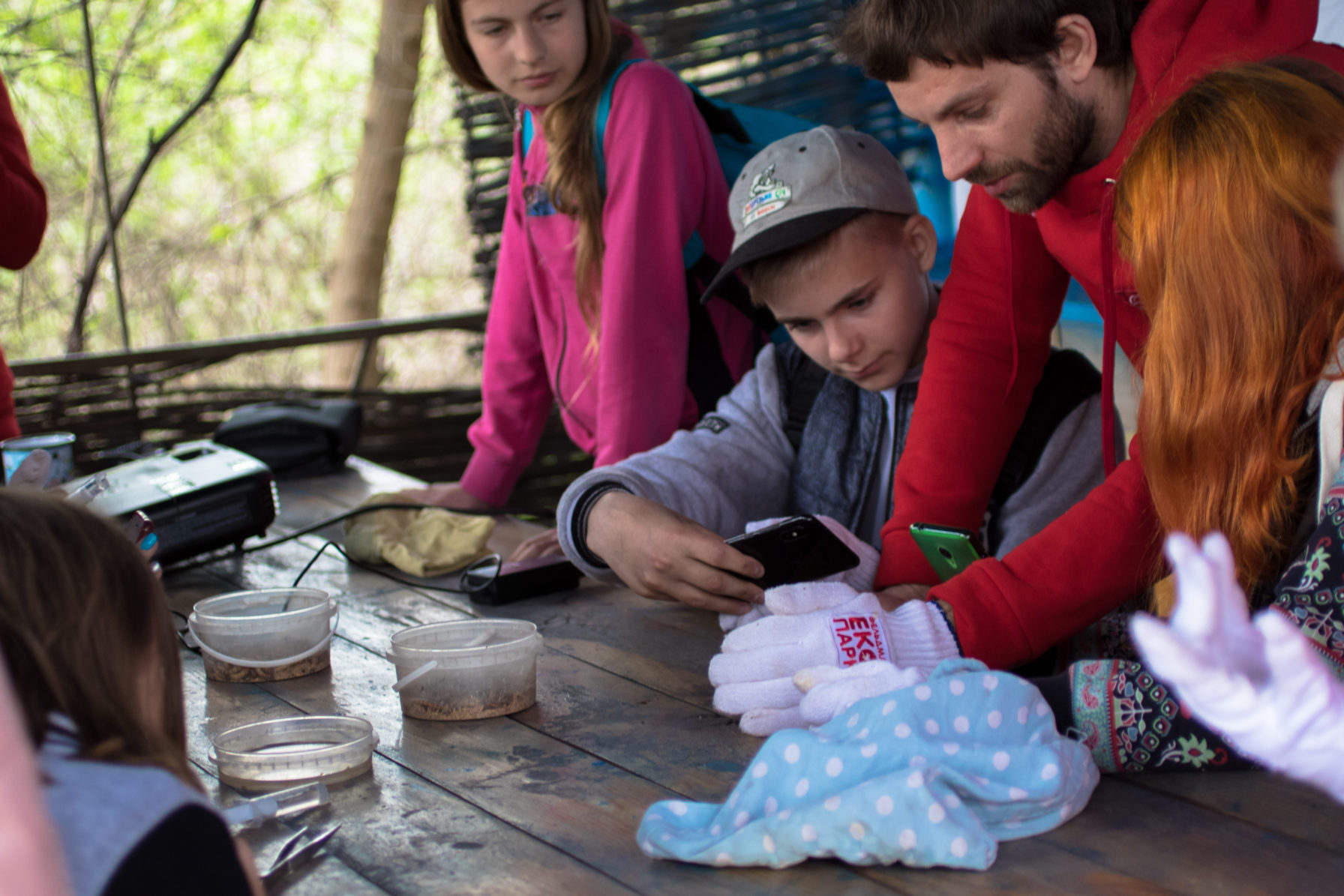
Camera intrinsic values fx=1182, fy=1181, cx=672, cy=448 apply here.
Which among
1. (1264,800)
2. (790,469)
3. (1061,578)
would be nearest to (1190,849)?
(1264,800)

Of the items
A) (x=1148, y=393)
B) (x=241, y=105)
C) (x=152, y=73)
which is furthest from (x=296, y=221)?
(x=1148, y=393)

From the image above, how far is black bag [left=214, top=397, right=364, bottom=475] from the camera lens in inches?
105

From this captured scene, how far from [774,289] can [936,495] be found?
0.37 metres

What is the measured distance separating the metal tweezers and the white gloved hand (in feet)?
1.37

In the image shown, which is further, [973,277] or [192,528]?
[192,528]

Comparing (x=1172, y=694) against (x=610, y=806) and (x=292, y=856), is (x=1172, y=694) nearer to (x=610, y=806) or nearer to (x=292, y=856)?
(x=610, y=806)

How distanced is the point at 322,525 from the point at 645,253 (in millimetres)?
737

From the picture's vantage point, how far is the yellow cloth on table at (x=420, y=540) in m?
1.80

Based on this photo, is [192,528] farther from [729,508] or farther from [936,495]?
[936,495]

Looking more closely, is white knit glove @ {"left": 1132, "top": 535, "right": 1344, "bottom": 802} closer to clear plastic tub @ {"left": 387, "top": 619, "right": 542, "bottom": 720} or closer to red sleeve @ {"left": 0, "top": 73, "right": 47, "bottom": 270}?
clear plastic tub @ {"left": 387, "top": 619, "right": 542, "bottom": 720}

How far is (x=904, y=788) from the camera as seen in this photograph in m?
0.86

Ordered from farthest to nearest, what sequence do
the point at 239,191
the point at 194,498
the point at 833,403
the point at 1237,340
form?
the point at 239,191
the point at 194,498
the point at 833,403
the point at 1237,340

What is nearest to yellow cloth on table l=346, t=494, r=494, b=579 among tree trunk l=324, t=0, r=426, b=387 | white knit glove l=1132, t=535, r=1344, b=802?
white knit glove l=1132, t=535, r=1344, b=802

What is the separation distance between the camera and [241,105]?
7629 mm
